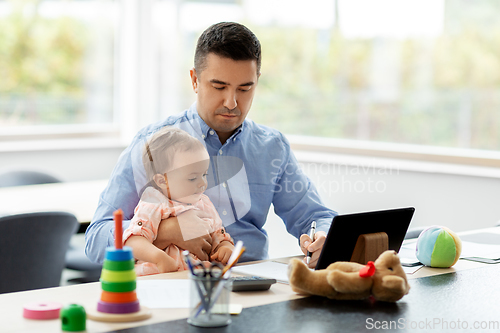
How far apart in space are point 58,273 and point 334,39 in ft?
8.43

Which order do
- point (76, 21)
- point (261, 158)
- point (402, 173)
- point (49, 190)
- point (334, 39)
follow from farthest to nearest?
1. point (76, 21)
2. point (334, 39)
3. point (402, 173)
4. point (49, 190)
5. point (261, 158)

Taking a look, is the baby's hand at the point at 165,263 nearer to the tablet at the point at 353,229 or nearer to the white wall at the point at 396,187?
the tablet at the point at 353,229

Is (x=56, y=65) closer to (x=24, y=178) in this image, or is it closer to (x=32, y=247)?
(x=24, y=178)

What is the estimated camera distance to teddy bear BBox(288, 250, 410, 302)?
1.17 metres

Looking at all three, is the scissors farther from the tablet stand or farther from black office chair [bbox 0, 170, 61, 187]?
black office chair [bbox 0, 170, 61, 187]

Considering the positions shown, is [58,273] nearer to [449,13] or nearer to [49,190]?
[49,190]

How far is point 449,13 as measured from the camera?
3422 mm

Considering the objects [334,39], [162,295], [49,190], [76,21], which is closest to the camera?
[162,295]

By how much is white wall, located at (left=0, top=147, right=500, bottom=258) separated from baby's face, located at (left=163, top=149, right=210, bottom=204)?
4.39ft

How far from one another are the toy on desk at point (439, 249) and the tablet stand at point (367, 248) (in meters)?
0.22

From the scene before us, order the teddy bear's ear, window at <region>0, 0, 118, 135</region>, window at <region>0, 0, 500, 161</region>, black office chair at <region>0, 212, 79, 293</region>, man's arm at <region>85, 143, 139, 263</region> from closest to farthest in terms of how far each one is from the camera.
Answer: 1. the teddy bear's ear
2. man's arm at <region>85, 143, 139, 263</region>
3. black office chair at <region>0, 212, 79, 293</region>
4. window at <region>0, 0, 500, 161</region>
5. window at <region>0, 0, 118, 135</region>

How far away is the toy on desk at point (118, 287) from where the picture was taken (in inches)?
40.2

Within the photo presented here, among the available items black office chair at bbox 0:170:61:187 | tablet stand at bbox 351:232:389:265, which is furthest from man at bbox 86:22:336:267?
black office chair at bbox 0:170:61:187

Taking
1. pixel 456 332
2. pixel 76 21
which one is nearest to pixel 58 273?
pixel 456 332
